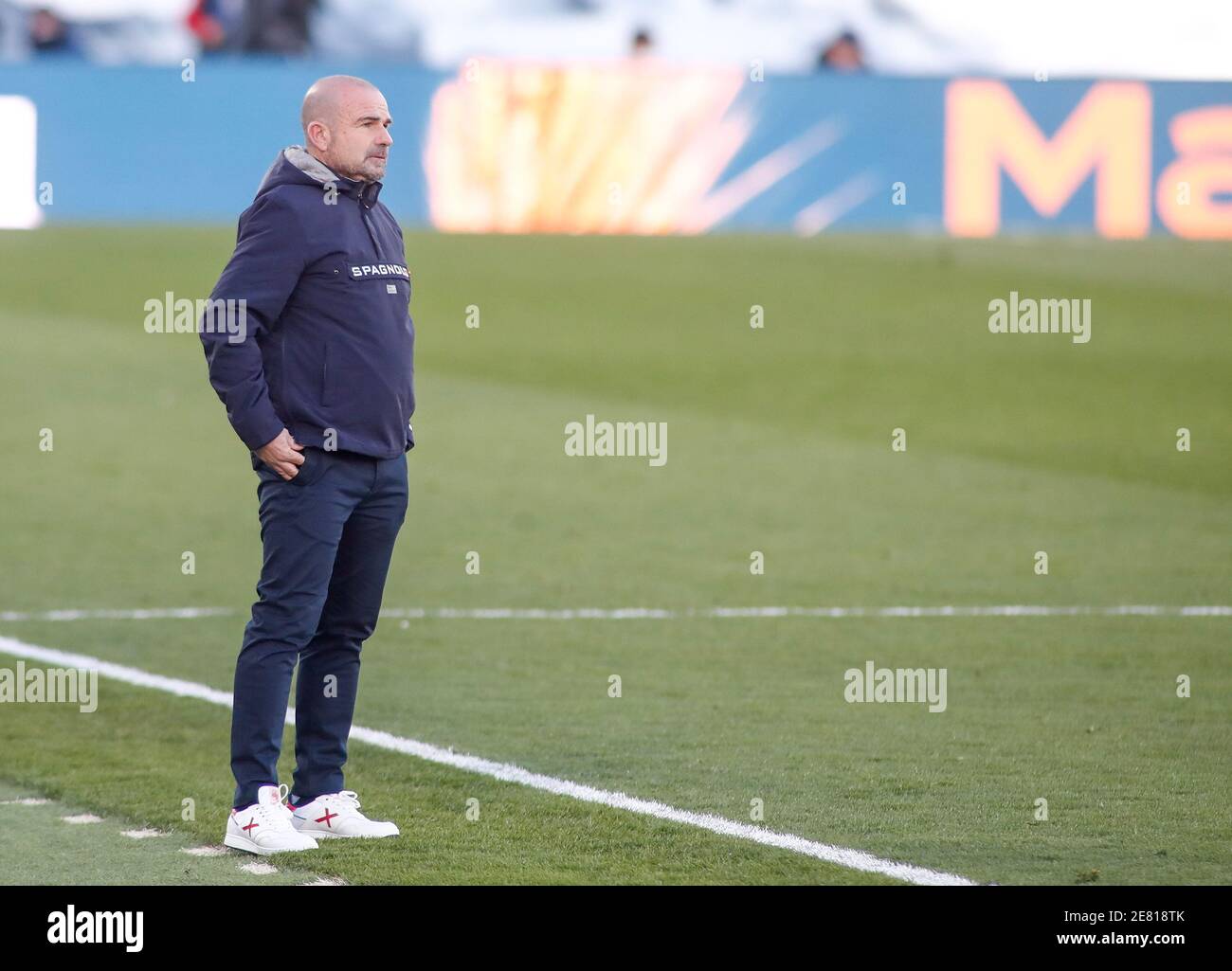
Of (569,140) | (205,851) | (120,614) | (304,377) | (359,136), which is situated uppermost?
(569,140)

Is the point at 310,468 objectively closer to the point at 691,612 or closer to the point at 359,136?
the point at 359,136

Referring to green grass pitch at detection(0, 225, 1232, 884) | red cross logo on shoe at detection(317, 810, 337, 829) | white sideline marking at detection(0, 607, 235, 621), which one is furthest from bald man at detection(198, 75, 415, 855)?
white sideline marking at detection(0, 607, 235, 621)

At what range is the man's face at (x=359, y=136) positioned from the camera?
603cm

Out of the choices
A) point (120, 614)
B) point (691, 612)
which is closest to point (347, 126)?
point (691, 612)

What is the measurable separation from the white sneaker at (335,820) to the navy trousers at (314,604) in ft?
0.19

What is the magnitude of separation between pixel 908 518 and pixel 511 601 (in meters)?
4.10

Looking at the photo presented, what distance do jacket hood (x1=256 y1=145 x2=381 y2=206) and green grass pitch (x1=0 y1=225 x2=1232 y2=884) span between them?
6.63 feet

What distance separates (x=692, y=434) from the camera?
18203 millimetres

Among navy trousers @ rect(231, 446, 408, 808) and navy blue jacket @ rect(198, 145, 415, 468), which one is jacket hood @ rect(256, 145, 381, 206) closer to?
navy blue jacket @ rect(198, 145, 415, 468)

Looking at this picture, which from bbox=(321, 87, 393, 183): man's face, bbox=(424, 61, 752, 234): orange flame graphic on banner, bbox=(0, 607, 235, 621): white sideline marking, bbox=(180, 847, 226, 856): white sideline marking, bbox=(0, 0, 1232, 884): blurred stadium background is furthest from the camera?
bbox=(424, 61, 752, 234): orange flame graphic on banner

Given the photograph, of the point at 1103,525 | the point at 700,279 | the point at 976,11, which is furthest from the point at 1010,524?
the point at 976,11

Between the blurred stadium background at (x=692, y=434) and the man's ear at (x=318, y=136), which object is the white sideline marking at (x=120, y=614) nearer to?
the blurred stadium background at (x=692, y=434)

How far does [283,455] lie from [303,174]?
2.79 feet

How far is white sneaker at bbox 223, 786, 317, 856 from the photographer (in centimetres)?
606
